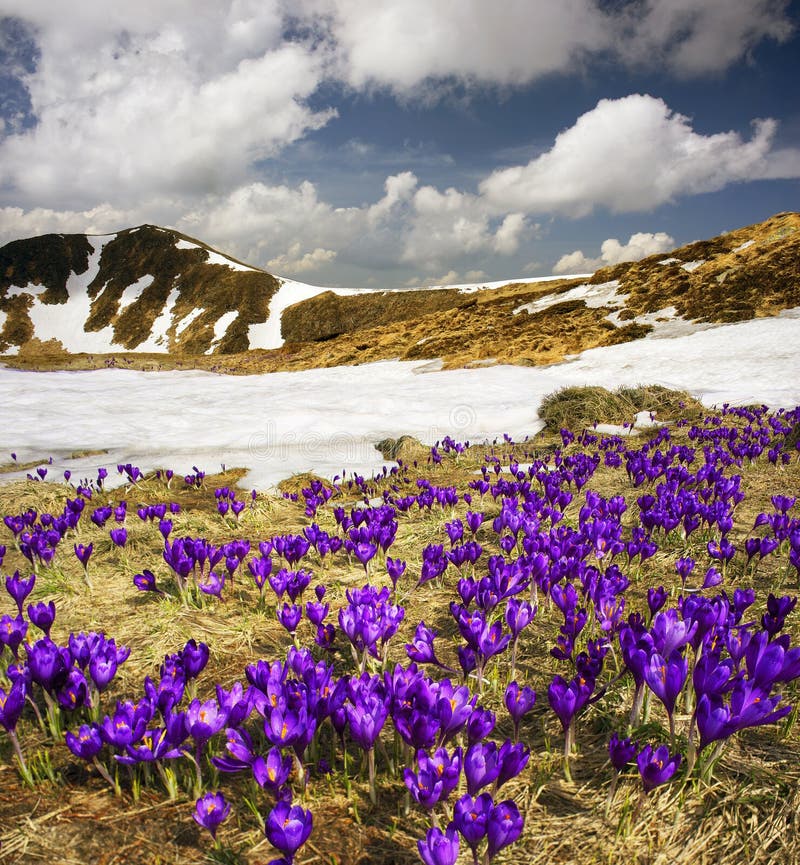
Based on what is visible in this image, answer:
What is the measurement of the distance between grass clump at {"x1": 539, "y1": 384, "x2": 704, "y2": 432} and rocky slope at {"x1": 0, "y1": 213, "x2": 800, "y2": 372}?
12830mm

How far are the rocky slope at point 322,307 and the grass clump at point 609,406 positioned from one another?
12830 millimetres

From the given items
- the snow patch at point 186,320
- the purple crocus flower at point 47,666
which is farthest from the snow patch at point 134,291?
the purple crocus flower at point 47,666

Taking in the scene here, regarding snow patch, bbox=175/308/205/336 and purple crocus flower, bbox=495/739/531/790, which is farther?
snow patch, bbox=175/308/205/336

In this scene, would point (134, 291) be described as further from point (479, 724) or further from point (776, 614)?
point (776, 614)

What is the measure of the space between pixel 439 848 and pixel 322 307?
84241 mm

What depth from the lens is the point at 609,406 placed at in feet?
48.7

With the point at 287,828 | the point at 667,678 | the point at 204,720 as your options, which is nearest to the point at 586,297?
the point at 667,678

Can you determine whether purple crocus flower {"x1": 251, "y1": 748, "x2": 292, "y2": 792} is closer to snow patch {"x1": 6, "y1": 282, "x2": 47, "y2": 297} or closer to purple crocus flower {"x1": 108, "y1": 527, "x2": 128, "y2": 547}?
purple crocus flower {"x1": 108, "y1": 527, "x2": 128, "y2": 547}

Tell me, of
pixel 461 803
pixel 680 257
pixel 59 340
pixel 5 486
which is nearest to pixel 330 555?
pixel 461 803

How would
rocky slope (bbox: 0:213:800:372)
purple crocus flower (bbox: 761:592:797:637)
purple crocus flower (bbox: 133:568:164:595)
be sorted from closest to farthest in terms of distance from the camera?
purple crocus flower (bbox: 761:592:797:637) → purple crocus flower (bbox: 133:568:164:595) → rocky slope (bbox: 0:213:800:372)

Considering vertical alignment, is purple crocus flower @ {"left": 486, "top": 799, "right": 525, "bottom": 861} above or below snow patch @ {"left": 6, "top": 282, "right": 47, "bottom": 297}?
below

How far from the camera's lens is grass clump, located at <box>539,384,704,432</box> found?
1432cm

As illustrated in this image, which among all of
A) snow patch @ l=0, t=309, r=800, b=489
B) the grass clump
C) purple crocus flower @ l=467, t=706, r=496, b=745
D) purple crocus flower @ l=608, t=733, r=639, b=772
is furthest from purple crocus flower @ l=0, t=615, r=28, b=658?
the grass clump

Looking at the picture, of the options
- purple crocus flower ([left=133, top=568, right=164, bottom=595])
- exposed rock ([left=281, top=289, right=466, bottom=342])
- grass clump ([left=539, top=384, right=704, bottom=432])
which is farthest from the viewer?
exposed rock ([left=281, top=289, right=466, bottom=342])
